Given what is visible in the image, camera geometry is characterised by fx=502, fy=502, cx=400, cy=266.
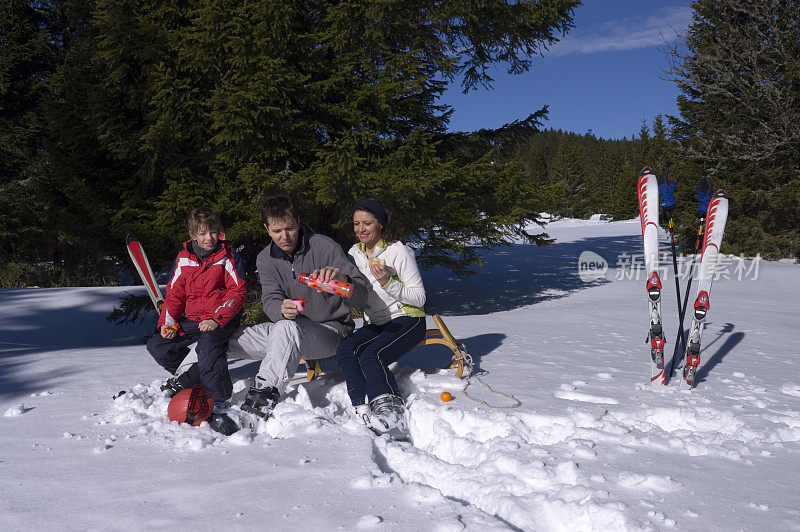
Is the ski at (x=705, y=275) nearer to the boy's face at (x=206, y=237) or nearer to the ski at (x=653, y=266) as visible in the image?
the ski at (x=653, y=266)

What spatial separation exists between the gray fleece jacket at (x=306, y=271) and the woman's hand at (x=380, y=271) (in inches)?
8.7

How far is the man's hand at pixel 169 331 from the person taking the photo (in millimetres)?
3730

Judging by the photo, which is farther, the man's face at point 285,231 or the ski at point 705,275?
the ski at point 705,275

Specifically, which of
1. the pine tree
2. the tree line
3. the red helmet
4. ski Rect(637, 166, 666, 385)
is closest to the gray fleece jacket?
the red helmet

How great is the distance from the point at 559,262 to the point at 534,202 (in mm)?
8870

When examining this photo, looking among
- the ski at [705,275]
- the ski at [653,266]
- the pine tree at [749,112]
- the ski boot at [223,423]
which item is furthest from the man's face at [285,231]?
the pine tree at [749,112]

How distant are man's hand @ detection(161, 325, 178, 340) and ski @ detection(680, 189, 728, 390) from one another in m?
3.97

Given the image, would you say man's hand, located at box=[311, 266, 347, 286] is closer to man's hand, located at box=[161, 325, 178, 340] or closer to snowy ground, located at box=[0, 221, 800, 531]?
snowy ground, located at box=[0, 221, 800, 531]

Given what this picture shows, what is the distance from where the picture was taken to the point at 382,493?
2.38 meters

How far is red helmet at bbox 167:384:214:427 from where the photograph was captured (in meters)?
3.09

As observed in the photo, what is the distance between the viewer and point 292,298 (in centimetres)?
391

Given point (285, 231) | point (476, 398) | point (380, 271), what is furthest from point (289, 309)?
point (476, 398)

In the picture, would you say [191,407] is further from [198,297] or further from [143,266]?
[143,266]

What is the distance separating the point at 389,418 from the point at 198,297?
1.82 metres
